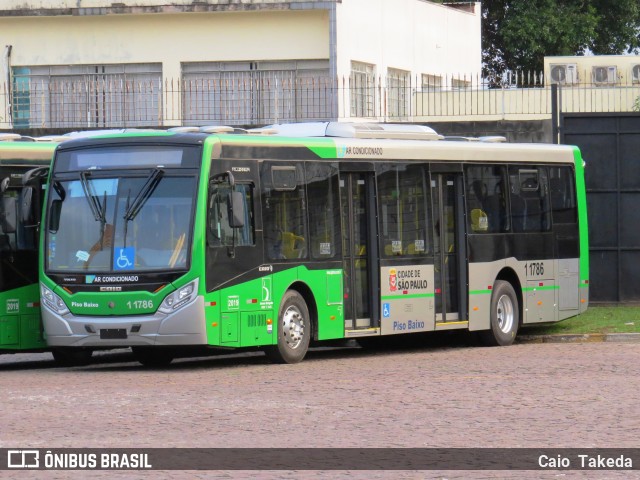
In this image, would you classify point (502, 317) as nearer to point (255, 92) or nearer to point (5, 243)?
point (5, 243)

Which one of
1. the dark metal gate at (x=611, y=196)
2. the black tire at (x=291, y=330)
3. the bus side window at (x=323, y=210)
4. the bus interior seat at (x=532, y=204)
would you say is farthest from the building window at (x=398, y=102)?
the black tire at (x=291, y=330)

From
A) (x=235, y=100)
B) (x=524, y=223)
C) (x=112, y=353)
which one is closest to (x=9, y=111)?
(x=235, y=100)

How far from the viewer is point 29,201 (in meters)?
19.3

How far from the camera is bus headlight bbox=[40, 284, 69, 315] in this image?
18.9 meters

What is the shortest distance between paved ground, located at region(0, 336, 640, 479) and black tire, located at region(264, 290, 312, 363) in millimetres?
286

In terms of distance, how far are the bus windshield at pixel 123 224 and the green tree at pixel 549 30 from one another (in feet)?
132

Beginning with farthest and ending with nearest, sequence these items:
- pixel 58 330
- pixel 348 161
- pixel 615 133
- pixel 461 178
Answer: pixel 615 133 → pixel 461 178 → pixel 348 161 → pixel 58 330

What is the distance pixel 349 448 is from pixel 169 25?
3175 centimetres

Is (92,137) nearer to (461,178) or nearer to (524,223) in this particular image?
(461,178)

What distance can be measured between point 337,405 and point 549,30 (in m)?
44.9

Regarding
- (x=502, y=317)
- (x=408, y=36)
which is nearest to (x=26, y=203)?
(x=502, y=317)

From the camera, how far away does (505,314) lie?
23766 millimetres

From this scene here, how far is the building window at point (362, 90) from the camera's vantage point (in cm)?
3394

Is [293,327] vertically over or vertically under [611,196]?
under
